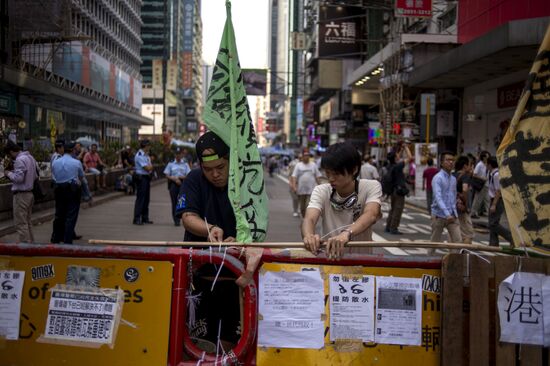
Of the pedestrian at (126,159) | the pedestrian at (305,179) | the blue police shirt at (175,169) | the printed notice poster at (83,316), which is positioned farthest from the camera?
the pedestrian at (126,159)

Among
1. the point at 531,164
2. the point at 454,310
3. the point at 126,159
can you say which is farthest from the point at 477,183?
the point at 454,310

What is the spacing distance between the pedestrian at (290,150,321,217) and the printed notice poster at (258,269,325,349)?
1070 centimetres

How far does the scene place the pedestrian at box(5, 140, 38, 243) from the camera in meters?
8.97

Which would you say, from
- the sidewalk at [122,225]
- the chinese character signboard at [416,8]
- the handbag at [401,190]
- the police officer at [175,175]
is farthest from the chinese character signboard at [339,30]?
the police officer at [175,175]

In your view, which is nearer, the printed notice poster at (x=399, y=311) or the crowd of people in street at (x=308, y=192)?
the printed notice poster at (x=399, y=311)

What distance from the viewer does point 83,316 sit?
3.36 m

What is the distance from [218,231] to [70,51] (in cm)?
3334

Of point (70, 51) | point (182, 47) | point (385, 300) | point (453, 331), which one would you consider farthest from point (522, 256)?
point (182, 47)

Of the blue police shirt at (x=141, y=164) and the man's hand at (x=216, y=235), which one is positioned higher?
the blue police shirt at (x=141, y=164)

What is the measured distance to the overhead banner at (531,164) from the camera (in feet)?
11.3

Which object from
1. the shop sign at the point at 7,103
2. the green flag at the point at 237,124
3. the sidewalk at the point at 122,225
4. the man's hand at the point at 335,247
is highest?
the shop sign at the point at 7,103

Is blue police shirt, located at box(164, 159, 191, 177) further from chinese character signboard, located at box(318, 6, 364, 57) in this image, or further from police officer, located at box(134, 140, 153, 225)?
chinese character signboard, located at box(318, 6, 364, 57)

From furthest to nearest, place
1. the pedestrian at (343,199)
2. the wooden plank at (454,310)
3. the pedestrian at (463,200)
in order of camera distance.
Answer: the pedestrian at (463,200) → the pedestrian at (343,199) → the wooden plank at (454,310)

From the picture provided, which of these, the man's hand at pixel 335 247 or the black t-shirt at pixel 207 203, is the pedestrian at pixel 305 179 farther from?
the man's hand at pixel 335 247
